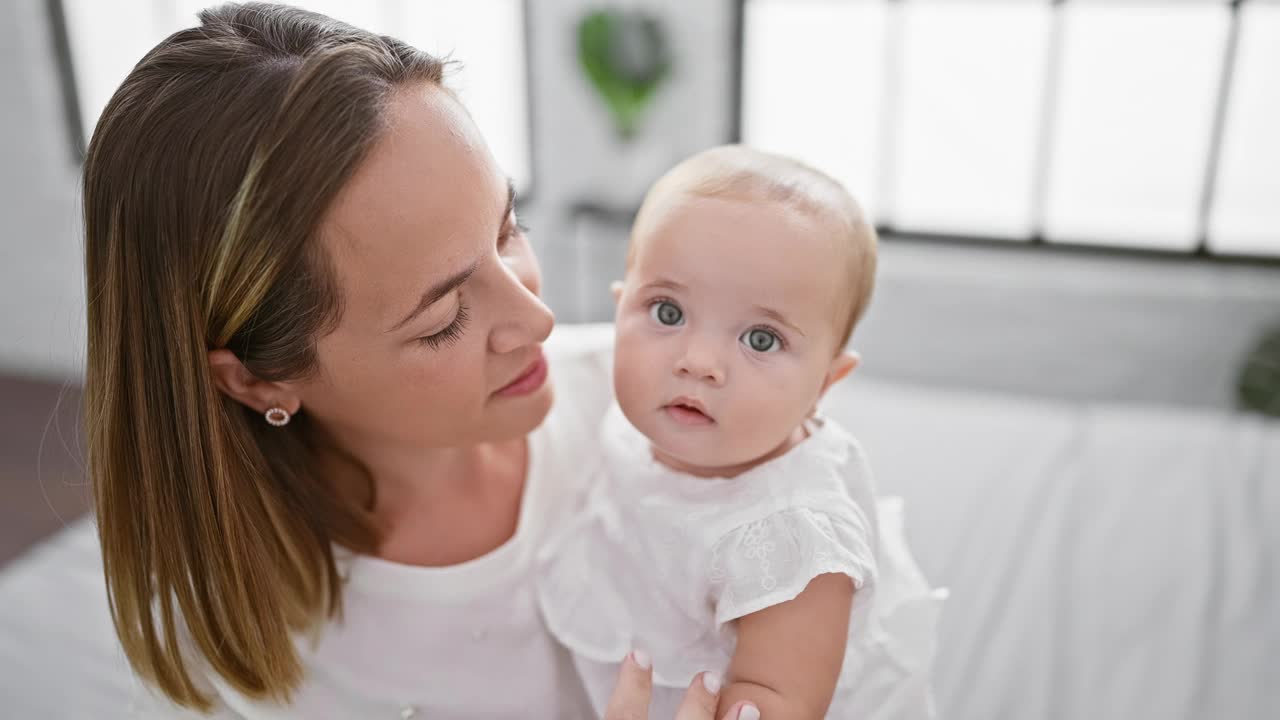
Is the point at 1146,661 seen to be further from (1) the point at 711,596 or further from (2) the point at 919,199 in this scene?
(2) the point at 919,199

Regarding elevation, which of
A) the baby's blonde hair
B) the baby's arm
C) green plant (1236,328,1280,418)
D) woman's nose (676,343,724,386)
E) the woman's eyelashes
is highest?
the baby's blonde hair

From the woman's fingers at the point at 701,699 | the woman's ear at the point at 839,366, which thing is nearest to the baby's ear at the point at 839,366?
the woman's ear at the point at 839,366

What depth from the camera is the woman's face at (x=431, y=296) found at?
100 centimetres

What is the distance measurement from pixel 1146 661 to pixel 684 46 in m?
2.59

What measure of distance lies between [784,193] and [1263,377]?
2.64 m

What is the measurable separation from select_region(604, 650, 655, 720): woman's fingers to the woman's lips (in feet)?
1.08

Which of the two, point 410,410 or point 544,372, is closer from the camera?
point 410,410

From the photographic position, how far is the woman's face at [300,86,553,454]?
1.00 m

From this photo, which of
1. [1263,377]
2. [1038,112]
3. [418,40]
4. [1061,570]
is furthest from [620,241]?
[1061,570]

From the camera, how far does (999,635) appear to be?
1.62 meters

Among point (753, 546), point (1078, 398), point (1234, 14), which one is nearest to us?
point (753, 546)

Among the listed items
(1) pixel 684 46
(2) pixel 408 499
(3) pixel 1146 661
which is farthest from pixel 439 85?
(1) pixel 684 46

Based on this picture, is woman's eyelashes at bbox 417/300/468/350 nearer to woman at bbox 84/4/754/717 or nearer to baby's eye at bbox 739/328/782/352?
woman at bbox 84/4/754/717

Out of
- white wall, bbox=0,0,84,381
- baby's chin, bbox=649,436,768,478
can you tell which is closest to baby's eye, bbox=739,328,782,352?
baby's chin, bbox=649,436,768,478
